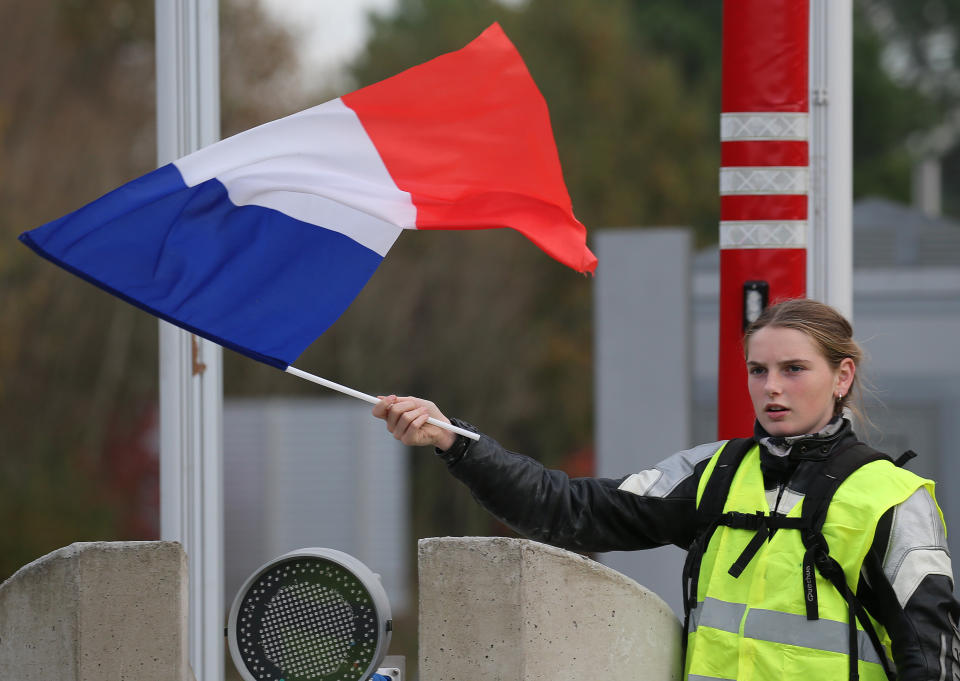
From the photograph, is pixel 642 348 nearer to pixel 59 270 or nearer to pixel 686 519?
pixel 686 519

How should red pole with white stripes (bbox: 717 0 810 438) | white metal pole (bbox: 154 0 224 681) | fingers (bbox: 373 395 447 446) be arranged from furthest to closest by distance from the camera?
1. white metal pole (bbox: 154 0 224 681)
2. red pole with white stripes (bbox: 717 0 810 438)
3. fingers (bbox: 373 395 447 446)

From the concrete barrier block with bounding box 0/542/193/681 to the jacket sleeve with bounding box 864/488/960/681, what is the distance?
1.50 metres

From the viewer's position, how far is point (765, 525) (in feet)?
9.12

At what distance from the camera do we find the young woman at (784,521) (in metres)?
2.64

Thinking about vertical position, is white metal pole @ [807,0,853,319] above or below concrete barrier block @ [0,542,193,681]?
above

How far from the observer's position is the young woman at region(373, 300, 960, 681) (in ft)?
8.67

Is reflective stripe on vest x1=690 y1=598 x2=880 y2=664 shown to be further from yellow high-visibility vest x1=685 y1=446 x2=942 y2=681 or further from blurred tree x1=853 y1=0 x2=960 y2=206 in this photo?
blurred tree x1=853 y1=0 x2=960 y2=206

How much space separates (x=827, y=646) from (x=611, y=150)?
65.9 ft

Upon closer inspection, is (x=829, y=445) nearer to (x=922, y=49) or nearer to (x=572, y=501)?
(x=572, y=501)

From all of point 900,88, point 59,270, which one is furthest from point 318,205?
point 900,88

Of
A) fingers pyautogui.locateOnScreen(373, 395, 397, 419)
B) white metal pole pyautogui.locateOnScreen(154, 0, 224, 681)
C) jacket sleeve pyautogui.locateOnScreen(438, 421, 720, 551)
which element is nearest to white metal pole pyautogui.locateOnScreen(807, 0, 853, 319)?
jacket sleeve pyautogui.locateOnScreen(438, 421, 720, 551)

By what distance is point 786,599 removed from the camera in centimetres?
272

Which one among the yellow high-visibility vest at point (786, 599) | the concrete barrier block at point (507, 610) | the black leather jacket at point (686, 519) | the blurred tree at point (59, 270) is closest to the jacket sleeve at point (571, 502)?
the black leather jacket at point (686, 519)

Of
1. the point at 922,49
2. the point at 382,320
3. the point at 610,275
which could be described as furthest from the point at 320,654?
the point at 922,49
